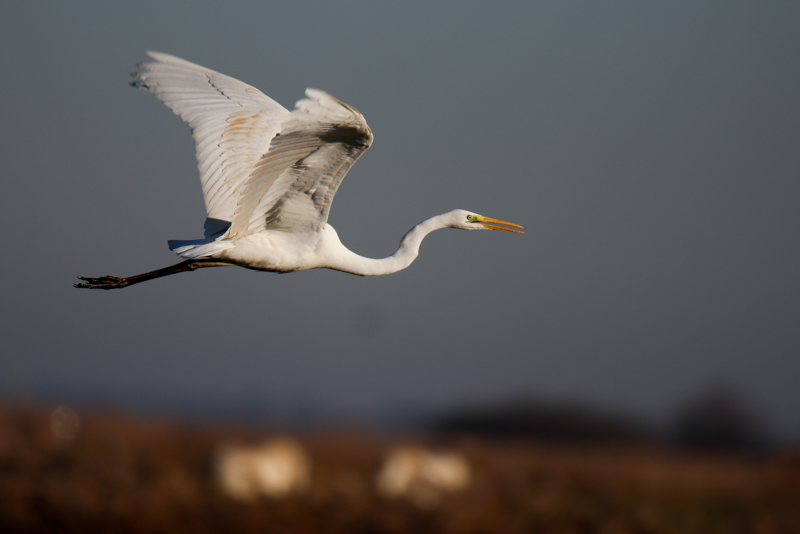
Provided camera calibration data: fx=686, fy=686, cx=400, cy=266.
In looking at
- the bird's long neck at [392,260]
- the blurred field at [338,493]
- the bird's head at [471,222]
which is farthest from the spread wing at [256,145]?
the blurred field at [338,493]

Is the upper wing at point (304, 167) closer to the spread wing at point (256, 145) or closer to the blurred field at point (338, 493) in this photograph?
the spread wing at point (256, 145)

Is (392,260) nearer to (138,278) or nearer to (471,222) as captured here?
(471,222)

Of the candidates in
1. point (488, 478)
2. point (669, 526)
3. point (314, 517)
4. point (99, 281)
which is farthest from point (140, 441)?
point (99, 281)

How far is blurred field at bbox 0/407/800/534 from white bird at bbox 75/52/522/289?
1689 centimetres

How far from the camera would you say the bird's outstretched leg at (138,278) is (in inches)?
238

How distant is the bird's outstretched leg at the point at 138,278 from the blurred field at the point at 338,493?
55.3 feet

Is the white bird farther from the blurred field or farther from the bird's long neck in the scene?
the blurred field

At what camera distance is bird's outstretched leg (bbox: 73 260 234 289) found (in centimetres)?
605

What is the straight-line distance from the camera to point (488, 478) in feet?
88.3

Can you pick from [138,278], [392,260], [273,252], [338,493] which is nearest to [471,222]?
[392,260]

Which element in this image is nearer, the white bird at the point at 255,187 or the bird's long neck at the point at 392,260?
the white bird at the point at 255,187

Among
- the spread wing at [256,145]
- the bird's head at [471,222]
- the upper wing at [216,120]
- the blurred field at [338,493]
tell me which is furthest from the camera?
the blurred field at [338,493]

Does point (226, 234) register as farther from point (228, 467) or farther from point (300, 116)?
point (228, 467)

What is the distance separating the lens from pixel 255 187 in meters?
4.99
